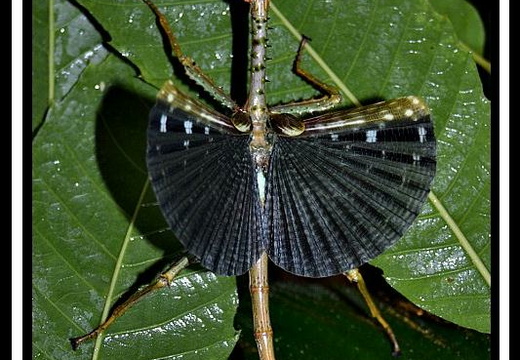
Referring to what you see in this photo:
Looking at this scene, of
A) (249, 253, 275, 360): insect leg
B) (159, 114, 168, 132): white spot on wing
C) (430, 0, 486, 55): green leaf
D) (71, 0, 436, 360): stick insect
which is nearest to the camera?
(159, 114, 168, 132): white spot on wing

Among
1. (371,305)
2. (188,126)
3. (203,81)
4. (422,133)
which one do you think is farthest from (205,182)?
(371,305)

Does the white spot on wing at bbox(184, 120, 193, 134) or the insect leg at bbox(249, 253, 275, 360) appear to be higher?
the white spot on wing at bbox(184, 120, 193, 134)

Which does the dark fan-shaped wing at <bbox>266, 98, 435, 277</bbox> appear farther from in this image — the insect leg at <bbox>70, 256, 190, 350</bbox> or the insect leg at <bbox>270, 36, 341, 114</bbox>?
the insect leg at <bbox>70, 256, 190, 350</bbox>

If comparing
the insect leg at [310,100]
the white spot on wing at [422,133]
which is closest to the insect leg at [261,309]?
the insect leg at [310,100]

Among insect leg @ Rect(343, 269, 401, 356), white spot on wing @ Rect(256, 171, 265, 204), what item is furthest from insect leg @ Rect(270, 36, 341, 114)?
insect leg @ Rect(343, 269, 401, 356)

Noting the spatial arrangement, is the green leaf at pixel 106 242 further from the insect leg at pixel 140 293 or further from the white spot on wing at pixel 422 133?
the white spot on wing at pixel 422 133

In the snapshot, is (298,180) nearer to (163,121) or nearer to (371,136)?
(371,136)
